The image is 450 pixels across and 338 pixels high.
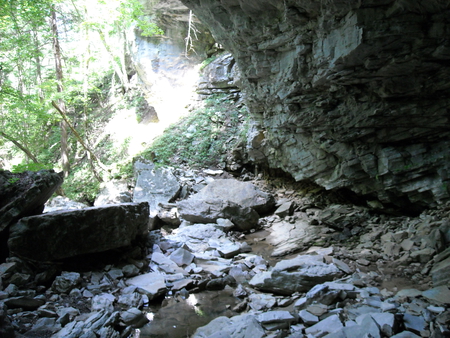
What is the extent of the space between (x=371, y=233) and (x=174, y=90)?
13333 millimetres

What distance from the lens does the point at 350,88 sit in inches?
265

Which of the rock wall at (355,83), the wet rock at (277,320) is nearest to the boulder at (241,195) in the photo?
the rock wall at (355,83)

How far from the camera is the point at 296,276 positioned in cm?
527

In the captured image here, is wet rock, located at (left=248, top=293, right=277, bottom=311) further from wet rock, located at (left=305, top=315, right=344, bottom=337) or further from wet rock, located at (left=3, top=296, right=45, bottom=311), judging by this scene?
wet rock, located at (left=3, top=296, right=45, bottom=311)

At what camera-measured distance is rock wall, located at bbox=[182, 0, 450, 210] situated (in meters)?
5.22

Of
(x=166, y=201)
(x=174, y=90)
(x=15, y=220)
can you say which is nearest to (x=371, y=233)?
(x=166, y=201)

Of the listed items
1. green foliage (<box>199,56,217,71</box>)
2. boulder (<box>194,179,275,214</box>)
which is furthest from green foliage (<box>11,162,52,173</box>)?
green foliage (<box>199,56,217,71</box>)

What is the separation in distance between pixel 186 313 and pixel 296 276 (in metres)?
2.02

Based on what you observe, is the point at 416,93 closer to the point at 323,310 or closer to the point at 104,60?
the point at 323,310

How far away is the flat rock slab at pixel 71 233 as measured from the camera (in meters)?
5.22

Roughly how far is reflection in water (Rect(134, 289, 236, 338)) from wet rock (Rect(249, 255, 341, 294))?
2.39 ft

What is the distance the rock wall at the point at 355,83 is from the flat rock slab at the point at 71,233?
533cm

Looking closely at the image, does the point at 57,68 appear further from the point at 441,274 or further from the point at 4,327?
the point at 441,274

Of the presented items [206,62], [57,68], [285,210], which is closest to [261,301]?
[285,210]
